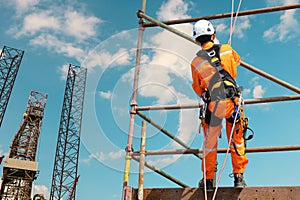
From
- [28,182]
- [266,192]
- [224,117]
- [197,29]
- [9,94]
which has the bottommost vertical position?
[266,192]

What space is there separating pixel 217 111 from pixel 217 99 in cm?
15

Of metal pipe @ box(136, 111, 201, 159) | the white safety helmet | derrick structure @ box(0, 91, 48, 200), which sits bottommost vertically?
metal pipe @ box(136, 111, 201, 159)

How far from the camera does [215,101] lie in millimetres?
4562

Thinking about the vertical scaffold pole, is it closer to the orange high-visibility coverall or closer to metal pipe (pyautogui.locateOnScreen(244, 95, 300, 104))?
the orange high-visibility coverall

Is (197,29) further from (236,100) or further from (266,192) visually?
(266,192)

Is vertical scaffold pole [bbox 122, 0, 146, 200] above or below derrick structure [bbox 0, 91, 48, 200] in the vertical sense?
below

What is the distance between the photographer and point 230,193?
164 inches

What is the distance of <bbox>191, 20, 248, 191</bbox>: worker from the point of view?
4.45 m

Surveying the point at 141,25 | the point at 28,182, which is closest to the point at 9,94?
the point at 28,182

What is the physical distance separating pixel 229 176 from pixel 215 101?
0.95m

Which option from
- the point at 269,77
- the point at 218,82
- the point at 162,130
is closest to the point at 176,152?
the point at 162,130

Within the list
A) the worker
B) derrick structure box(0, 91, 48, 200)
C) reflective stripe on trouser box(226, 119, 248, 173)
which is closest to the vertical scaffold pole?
the worker

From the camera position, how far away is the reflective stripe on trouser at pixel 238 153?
440 cm

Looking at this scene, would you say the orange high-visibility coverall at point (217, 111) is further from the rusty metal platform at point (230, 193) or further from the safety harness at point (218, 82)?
the rusty metal platform at point (230, 193)
